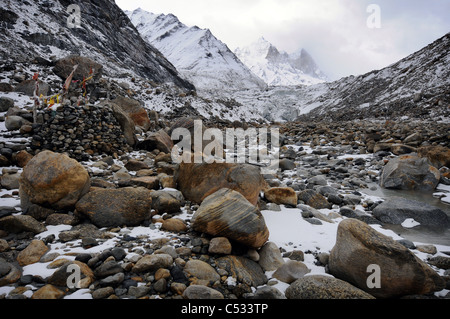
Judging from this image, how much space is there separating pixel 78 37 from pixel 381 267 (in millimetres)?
35569

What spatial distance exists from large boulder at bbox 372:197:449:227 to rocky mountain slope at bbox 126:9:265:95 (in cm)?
8166

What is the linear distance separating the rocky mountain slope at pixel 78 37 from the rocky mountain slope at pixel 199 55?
38.7 metres

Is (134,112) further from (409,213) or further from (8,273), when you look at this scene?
(409,213)

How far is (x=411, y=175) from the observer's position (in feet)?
20.9

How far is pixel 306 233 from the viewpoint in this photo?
158 inches

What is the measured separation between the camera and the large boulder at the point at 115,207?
147 inches

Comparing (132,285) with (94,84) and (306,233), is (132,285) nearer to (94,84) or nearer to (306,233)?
(306,233)

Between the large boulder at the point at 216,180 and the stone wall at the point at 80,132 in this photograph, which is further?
the stone wall at the point at 80,132

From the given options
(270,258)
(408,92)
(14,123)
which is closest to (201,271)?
(270,258)

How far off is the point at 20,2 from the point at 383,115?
38.5 metres

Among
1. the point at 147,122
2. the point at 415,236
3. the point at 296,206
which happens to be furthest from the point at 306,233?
the point at 147,122

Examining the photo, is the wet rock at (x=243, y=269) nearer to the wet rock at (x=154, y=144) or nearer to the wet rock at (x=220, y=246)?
the wet rock at (x=220, y=246)

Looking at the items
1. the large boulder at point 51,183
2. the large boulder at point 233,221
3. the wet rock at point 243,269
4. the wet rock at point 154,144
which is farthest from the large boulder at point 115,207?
the wet rock at point 154,144

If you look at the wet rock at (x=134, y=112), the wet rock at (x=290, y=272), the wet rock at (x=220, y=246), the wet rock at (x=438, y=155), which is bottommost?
the wet rock at (x=290, y=272)
